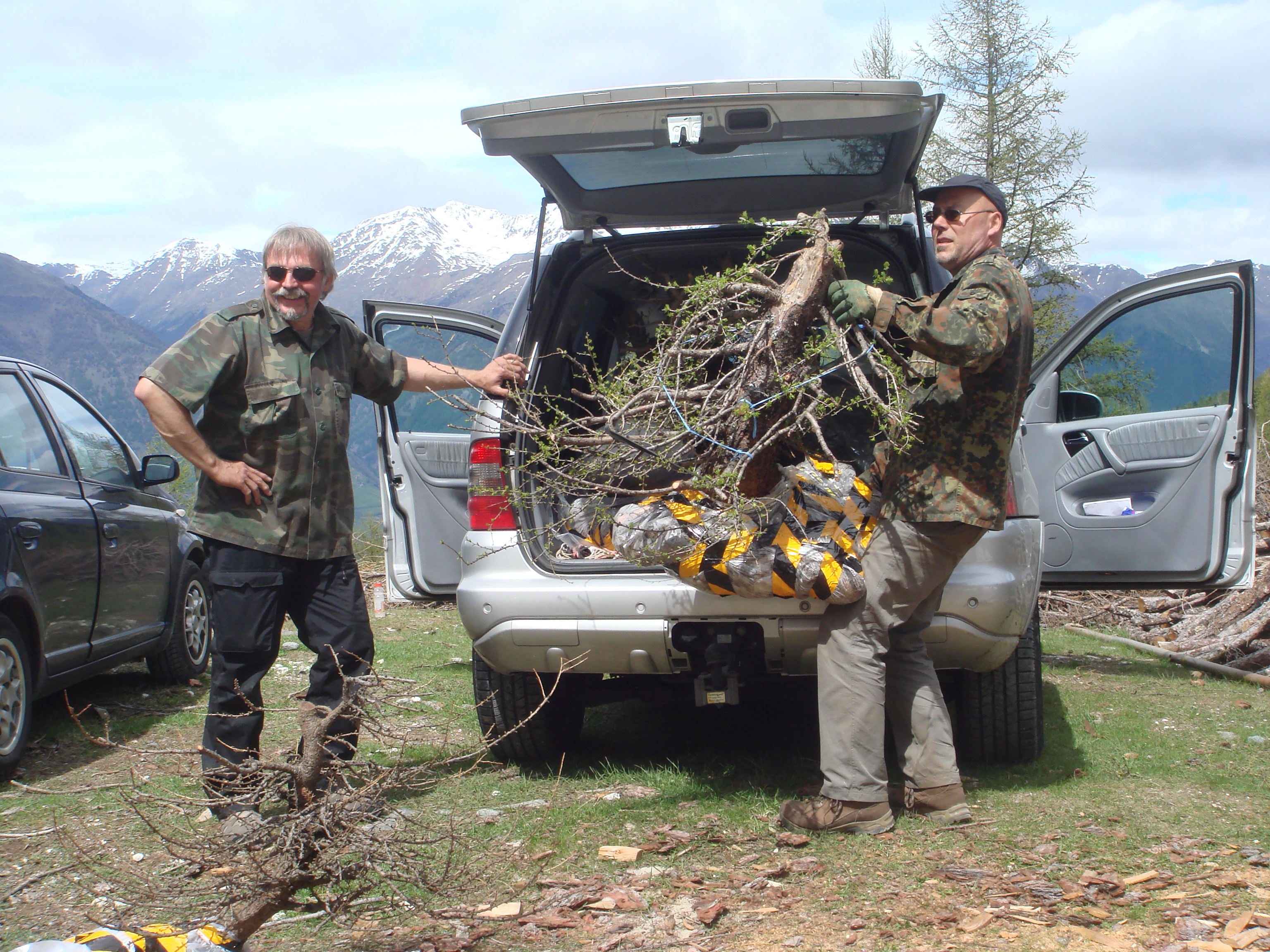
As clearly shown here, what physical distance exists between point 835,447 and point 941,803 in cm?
142

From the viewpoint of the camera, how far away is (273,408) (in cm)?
340

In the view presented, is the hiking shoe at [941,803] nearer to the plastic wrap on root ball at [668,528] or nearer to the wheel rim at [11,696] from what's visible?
the plastic wrap on root ball at [668,528]

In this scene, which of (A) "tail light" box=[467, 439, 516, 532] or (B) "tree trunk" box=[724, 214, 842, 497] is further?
(A) "tail light" box=[467, 439, 516, 532]

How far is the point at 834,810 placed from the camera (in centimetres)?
313

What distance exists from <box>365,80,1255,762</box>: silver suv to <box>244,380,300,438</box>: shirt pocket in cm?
53

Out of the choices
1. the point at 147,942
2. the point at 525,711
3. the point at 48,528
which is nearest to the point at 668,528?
the point at 525,711

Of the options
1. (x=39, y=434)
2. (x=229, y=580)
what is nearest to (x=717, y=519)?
(x=229, y=580)

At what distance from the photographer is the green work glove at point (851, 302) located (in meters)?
2.95

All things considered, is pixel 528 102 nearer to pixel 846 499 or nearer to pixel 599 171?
pixel 599 171

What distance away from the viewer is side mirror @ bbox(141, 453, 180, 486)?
17.4 feet

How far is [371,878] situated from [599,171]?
104 inches

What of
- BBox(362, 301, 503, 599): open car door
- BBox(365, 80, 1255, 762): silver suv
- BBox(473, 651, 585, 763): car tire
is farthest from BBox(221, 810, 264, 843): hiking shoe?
BBox(362, 301, 503, 599): open car door

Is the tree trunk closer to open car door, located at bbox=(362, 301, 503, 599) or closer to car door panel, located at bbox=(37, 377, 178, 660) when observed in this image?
open car door, located at bbox=(362, 301, 503, 599)

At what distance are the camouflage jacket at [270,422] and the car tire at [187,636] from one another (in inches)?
103
